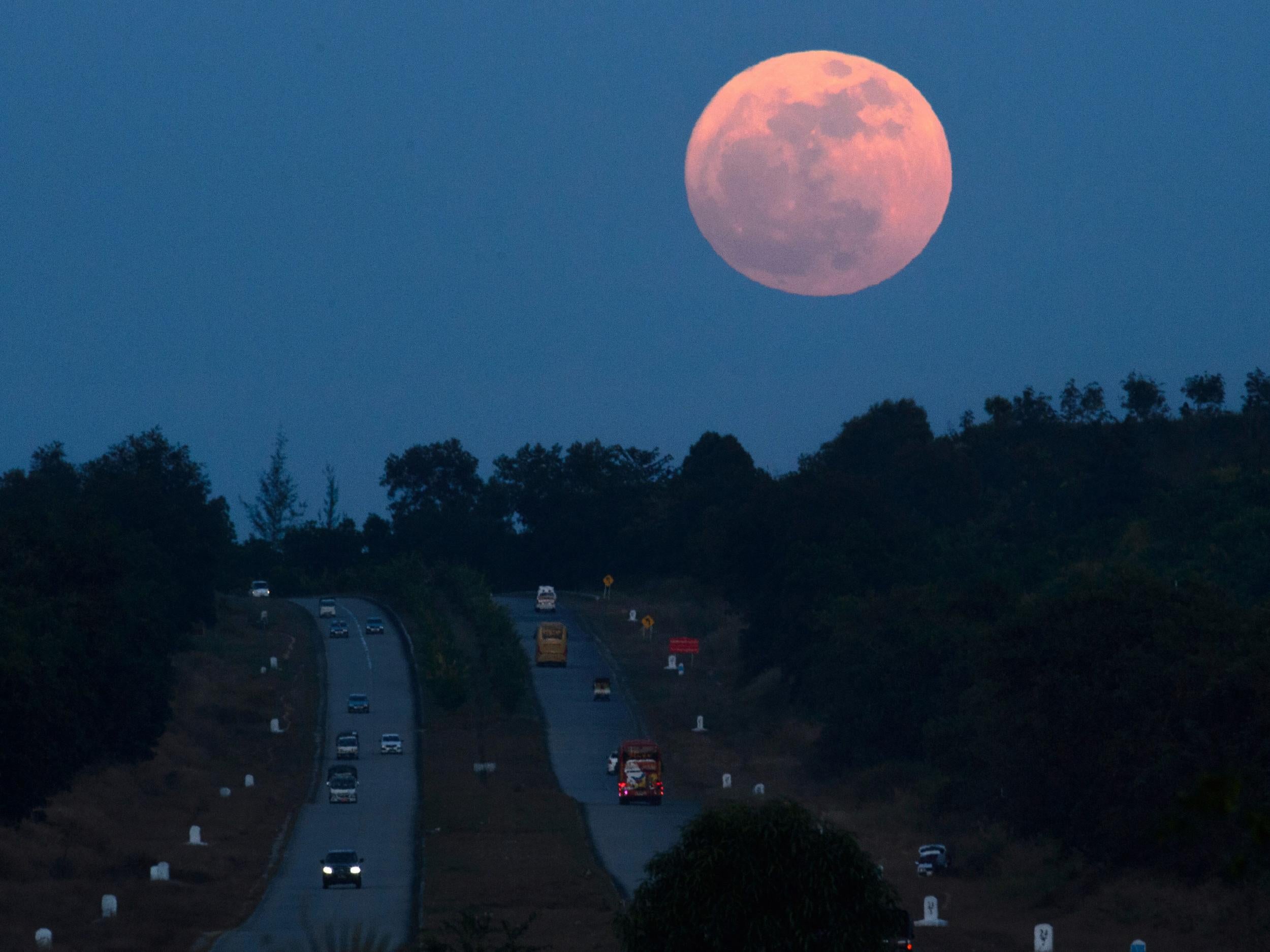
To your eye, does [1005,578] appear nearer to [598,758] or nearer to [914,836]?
[914,836]

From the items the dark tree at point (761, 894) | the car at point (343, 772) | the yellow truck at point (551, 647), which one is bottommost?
the car at point (343, 772)

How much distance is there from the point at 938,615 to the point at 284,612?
83.0 metres

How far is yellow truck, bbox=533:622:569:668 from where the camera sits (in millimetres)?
108188

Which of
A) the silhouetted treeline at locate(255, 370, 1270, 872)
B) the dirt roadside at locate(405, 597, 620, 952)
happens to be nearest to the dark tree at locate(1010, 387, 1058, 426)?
the silhouetted treeline at locate(255, 370, 1270, 872)

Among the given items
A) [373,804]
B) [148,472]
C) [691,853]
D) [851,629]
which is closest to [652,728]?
[851,629]

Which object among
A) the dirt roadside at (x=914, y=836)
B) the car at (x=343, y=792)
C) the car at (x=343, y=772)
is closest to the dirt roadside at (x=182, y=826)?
the car at (x=343, y=792)

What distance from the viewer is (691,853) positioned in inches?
803

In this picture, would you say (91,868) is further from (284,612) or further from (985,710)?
(284,612)

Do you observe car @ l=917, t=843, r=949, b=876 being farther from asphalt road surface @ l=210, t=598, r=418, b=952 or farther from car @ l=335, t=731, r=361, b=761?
car @ l=335, t=731, r=361, b=761

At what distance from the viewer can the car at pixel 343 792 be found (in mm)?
68188

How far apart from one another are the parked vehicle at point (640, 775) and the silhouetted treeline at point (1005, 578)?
417 inches

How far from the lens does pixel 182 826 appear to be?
63125 millimetres

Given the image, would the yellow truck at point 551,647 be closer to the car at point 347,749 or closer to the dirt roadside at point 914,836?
the dirt roadside at point 914,836

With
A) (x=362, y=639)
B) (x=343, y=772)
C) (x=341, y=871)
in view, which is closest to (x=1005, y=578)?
(x=343, y=772)
